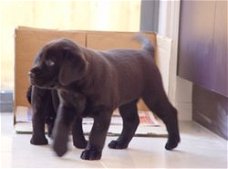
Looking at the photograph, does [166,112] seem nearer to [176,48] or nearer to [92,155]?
[92,155]

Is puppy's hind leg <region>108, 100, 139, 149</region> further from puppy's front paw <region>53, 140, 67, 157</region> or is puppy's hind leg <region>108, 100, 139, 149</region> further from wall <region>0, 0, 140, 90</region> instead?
wall <region>0, 0, 140, 90</region>

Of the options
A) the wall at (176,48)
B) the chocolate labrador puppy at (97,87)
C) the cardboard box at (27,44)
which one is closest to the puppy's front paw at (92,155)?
the chocolate labrador puppy at (97,87)

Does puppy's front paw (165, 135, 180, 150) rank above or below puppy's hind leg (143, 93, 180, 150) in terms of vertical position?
below

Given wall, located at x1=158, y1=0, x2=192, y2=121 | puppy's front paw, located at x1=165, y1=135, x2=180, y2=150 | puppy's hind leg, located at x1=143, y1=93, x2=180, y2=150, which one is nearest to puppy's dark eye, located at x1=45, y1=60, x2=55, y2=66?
puppy's hind leg, located at x1=143, y1=93, x2=180, y2=150

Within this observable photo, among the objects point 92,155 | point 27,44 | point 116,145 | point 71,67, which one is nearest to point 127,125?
point 116,145

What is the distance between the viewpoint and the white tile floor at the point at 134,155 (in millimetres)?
1423

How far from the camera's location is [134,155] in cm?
154

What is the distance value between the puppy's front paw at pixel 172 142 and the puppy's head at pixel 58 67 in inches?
16.4

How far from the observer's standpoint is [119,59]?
59.4 inches

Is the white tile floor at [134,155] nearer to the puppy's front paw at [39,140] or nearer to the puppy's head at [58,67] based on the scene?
the puppy's front paw at [39,140]

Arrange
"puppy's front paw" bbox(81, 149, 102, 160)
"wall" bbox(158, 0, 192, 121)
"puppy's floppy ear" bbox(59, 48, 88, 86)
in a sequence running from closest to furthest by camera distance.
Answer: "puppy's floppy ear" bbox(59, 48, 88, 86), "puppy's front paw" bbox(81, 149, 102, 160), "wall" bbox(158, 0, 192, 121)

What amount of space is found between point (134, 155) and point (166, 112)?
0.15 meters

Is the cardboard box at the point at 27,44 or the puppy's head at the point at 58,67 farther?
the cardboard box at the point at 27,44

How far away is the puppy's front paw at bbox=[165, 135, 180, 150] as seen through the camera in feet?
5.27
